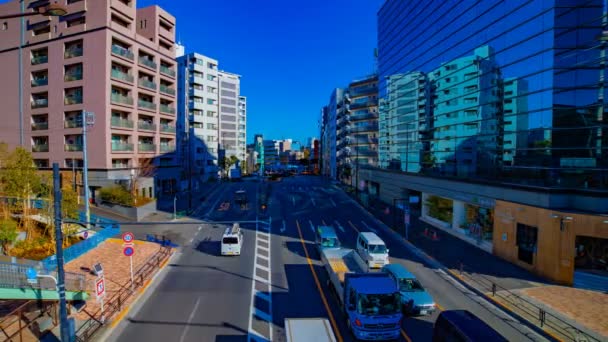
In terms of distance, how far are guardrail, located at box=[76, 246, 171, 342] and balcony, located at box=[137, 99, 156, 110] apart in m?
27.3

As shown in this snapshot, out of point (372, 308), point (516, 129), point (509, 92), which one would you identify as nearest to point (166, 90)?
point (509, 92)

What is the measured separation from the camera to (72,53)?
41781 millimetres

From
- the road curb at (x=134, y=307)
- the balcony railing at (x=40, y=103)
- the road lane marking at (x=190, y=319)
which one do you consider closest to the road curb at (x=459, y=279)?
the road lane marking at (x=190, y=319)

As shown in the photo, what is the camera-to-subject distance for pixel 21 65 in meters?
44.8

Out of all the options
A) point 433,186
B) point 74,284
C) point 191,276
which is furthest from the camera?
point 433,186

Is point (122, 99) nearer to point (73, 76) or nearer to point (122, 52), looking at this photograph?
point (122, 52)

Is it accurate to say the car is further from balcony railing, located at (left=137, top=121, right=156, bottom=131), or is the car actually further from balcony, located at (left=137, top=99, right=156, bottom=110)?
balcony, located at (left=137, top=99, right=156, bottom=110)

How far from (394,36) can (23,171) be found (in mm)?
50262

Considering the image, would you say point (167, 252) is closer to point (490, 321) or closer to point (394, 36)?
point (490, 321)

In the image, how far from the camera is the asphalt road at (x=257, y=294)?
15.0m

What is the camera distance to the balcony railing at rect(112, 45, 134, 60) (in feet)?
135

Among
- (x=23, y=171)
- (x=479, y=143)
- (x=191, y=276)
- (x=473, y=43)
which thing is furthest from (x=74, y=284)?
(x=473, y=43)

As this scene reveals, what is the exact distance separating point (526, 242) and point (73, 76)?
5049 centimetres

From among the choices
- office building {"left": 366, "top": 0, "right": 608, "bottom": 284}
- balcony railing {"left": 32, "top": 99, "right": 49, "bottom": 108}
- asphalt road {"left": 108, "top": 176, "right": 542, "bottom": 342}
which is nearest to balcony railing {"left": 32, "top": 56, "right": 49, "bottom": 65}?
balcony railing {"left": 32, "top": 99, "right": 49, "bottom": 108}
